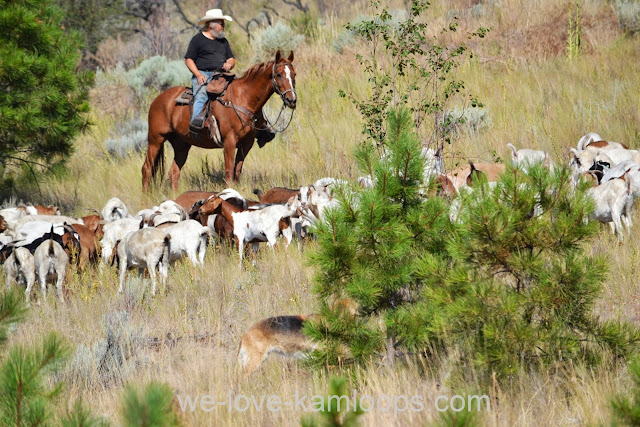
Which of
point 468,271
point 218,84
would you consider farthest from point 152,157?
point 468,271

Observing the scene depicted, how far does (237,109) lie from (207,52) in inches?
44.7

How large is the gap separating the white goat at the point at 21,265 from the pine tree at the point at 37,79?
3805 mm

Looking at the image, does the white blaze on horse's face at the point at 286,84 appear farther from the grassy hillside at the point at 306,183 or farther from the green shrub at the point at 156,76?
the green shrub at the point at 156,76

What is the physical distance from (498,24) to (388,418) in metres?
16.0

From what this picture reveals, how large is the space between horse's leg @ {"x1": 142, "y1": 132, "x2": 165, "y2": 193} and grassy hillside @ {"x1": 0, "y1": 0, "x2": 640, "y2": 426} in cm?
36

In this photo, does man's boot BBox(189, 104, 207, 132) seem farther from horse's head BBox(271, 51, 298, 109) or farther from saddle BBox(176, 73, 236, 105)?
horse's head BBox(271, 51, 298, 109)

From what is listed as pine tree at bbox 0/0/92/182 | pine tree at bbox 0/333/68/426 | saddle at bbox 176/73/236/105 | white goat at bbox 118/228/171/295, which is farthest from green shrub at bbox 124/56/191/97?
pine tree at bbox 0/333/68/426

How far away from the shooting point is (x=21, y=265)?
8.85 meters

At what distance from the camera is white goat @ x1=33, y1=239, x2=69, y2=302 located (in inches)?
347

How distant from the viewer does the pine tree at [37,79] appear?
39.3 ft

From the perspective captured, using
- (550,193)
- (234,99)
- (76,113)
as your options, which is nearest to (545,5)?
(234,99)

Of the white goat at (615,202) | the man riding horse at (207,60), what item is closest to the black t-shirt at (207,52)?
the man riding horse at (207,60)

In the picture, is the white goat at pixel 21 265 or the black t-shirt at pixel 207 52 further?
the black t-shirt at pixel 207 52

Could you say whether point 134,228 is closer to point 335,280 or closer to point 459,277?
point 335,280
